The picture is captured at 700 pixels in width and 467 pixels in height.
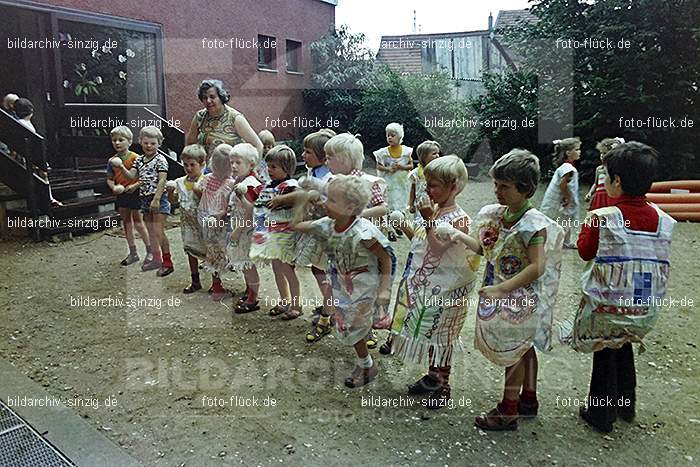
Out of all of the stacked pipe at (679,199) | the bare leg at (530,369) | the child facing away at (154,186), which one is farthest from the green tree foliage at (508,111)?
the bare leg at (530,369)

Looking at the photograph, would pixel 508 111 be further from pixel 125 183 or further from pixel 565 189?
pixel 125 183

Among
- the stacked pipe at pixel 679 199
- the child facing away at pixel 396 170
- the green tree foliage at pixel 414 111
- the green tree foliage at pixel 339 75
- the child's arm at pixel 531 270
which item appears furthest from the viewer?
the green tree foliage at pixel 339 75

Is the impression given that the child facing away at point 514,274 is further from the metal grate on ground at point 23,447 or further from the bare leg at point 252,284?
the bare leg at point 252,284

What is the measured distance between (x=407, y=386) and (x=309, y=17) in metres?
13.4

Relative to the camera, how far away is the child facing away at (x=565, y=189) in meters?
6.20

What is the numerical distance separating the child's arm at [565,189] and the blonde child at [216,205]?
3.71 m

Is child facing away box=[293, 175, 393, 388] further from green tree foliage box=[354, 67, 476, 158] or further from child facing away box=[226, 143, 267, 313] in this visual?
green tree foliage box=[354, 67, 476, 158]

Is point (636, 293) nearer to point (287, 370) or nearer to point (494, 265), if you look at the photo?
point (494, 265)

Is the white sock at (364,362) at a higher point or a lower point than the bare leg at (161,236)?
lower

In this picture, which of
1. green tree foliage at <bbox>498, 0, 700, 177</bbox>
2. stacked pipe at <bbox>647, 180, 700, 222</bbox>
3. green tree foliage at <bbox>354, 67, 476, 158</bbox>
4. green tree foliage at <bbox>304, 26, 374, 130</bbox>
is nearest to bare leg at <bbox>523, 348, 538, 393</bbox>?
stacked pipe at <bbox>647, 180, 700, 222</bbox>

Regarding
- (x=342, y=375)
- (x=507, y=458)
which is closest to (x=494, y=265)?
(x=507, y=458)

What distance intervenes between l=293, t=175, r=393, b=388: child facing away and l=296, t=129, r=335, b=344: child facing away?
61 centimetres

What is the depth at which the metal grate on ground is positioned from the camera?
2639 millimetres

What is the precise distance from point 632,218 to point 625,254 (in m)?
0.17
